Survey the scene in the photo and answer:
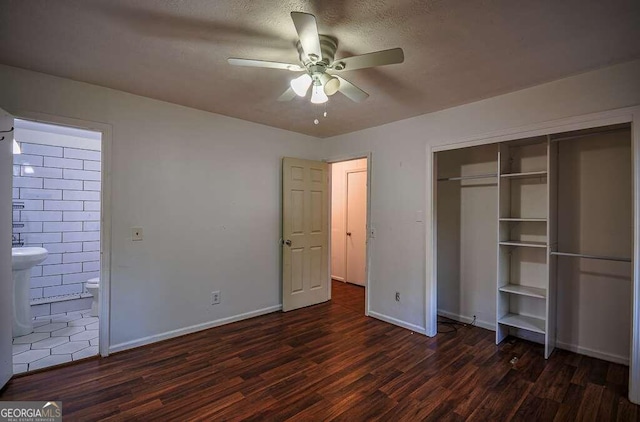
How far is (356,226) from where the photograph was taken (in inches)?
214

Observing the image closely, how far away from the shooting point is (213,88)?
2.65 m

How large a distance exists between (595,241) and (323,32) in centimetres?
298

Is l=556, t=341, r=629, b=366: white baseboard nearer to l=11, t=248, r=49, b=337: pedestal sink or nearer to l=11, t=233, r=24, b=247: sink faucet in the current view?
l=11, t=248, r=49, b=337: pedestal sink

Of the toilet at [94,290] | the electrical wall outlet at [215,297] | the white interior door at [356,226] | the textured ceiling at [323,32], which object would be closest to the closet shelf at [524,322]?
the textured ceiling at [323,32]

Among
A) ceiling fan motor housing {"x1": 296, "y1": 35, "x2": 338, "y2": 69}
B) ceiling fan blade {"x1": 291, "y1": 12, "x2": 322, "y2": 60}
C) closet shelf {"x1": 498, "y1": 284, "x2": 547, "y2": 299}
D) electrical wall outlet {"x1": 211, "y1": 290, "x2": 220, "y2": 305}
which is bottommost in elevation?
electrical wall outlet {"x1": 211, "y1": 290, "x2": 220, "y2": 305}

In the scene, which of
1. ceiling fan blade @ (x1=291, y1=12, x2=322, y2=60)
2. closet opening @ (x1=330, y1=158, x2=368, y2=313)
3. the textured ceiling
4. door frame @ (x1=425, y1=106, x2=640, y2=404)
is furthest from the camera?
closet opening @ (x1=330, y1=158, x2=368, y2=313)

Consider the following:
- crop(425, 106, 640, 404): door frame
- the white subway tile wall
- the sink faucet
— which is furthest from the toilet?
crop(425, 106, 640, 404): door frame

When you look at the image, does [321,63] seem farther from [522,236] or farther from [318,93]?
[522,236]

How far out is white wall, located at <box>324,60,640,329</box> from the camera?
7.48ft

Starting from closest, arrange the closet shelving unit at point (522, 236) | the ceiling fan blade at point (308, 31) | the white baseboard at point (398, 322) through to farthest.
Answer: the ceiling fan blade at point (308, 31) < the closet shelving unit at point (522, 236) < the white baseboard at point (398, 322)

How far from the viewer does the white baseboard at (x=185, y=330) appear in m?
2.80

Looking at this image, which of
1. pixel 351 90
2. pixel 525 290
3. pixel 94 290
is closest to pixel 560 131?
pixel 525 290

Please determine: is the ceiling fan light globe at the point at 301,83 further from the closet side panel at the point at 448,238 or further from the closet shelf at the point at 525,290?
the closet shelf at the point at 525,290

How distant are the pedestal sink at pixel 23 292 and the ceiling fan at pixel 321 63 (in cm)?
312
